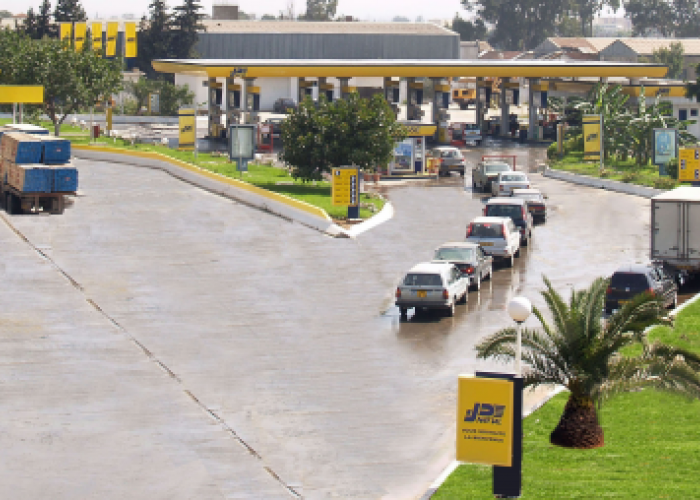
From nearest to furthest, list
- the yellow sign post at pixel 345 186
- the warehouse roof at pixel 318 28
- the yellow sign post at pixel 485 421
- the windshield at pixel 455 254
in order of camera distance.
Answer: the yellow sign post at pixel 485 421 < the windshield at pixel 455 254 < the yellow sign post at pixel 345 186 < the warehouse roof at pixel 318 28

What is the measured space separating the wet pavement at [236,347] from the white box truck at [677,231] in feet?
8.87

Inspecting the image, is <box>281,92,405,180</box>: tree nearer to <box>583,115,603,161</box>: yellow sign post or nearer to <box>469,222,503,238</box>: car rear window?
<box>469,222,503,238</box>: car rear window

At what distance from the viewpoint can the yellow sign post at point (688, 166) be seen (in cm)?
6359

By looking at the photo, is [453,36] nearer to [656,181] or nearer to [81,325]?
[656,181]

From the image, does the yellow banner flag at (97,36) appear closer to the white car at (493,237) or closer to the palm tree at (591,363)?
the white car at (493,237)

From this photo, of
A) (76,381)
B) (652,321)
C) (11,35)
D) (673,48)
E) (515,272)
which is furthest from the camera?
(673,48)

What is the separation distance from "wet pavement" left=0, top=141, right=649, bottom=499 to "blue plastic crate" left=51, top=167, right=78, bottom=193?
1.59 meters

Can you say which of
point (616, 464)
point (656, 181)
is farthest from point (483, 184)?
point (616, 464)

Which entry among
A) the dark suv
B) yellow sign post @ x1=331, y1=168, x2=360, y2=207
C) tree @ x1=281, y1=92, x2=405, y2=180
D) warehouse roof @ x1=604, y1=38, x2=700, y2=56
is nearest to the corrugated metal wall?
warehouse roof @ x1=604, y1=38, x2=700, y2=56

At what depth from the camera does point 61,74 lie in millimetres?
80938

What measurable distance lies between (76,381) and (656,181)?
41840mm

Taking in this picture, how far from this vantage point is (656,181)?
64250 millimetres

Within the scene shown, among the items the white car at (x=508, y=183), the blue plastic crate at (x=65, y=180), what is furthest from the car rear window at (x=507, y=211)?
the blue plastic crate at (x=65, y=180)

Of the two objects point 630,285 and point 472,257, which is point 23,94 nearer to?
point 472,257
